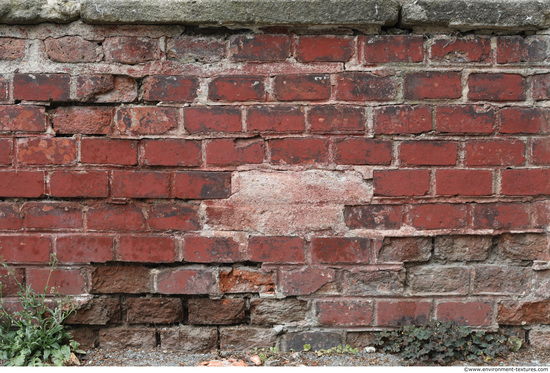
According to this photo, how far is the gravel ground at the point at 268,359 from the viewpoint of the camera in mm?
1758

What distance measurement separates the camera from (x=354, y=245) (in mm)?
1783

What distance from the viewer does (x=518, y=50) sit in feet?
5.73

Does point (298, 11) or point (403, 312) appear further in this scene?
point (403, 312)

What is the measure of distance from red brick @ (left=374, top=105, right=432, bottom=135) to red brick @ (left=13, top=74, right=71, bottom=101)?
127 centimetres

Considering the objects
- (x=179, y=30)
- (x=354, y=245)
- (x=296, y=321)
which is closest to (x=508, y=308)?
(x=354, y=245)

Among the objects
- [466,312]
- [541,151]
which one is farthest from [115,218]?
[541,151]

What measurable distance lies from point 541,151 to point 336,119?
2.78 ft

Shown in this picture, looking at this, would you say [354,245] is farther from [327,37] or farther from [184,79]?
[184,79]

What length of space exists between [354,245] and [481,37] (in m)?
0.99

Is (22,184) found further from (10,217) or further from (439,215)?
(439,215)

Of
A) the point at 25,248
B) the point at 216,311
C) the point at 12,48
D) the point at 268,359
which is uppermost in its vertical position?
the point at 12,48

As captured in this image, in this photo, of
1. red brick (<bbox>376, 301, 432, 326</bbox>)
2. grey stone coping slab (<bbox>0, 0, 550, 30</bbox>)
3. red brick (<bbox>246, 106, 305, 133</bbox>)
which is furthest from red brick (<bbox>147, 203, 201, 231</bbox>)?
red brick (<bbox>376, 301, 432, 326</bbox>)

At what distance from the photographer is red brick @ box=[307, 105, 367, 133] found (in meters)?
1.75

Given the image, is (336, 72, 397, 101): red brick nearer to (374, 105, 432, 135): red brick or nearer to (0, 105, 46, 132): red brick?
(374, 105, 432, 135): red brick
